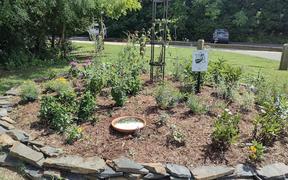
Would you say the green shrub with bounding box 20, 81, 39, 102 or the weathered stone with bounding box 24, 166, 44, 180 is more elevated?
the green shrub with bounding box 20, 81, 39, 102

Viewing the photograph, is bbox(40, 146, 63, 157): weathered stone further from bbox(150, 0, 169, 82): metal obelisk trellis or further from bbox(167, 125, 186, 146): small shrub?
bbox(150, 0, 169, 82): metal obelisk trellis

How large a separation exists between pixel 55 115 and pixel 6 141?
24.5 inches

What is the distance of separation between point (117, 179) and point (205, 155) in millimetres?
960

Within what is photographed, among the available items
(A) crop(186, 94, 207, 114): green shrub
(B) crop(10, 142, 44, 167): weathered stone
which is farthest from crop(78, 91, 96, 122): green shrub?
(A) crop(186, 94, 207, 114): green shrub

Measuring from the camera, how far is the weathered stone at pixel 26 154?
361cm

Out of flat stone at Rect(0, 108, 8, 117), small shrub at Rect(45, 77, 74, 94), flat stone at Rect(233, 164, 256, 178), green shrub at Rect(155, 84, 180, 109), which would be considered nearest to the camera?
flat stone at Rect(233, 164, 256, 178)

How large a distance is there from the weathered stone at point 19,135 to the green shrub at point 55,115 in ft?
1.07

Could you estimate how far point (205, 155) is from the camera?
3627 mm

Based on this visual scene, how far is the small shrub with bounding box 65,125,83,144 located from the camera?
3906 mm

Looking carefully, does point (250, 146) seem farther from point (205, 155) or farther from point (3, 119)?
point (3, 119)

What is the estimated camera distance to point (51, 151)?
370cm

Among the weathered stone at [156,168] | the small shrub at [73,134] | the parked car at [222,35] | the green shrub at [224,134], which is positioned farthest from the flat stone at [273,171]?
the parked car at [222,35]

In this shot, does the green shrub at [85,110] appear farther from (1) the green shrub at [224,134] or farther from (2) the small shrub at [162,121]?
(1) the green shrub at [224,134]

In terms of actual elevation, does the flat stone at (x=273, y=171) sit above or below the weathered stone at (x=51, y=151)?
below
